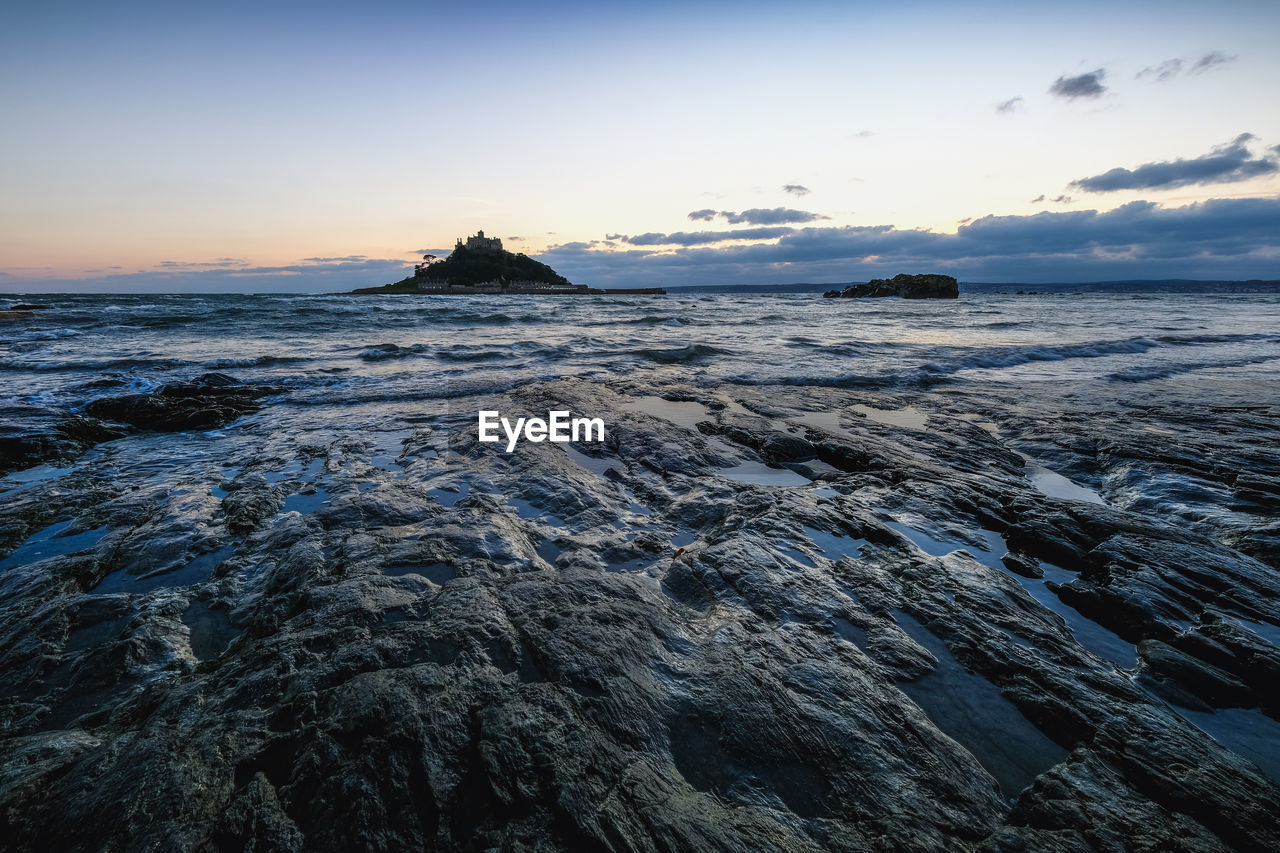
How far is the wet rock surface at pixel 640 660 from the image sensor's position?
7.07 feet

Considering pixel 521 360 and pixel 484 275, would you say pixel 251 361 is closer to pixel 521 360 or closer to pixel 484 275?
pixel 521 360

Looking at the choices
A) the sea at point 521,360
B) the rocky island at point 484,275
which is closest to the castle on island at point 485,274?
the rocky island at point 484,275

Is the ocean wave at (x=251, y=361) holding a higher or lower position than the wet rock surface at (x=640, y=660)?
higher

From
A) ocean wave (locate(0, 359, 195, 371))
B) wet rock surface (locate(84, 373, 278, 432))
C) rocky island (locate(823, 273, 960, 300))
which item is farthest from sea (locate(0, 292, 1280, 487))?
rocky island (locate(823, 273, 960, 300))

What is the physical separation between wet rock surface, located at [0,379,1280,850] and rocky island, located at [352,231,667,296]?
113437 mm

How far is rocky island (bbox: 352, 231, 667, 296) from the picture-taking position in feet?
376

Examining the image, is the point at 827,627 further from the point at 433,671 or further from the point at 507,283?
the point at 507,283

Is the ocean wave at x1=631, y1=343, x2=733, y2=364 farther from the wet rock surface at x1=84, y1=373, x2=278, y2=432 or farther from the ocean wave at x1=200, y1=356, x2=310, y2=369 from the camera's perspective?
the wet rock surface at x1=84, y1=373, x2=278, y2=432

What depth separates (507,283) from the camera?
387ft

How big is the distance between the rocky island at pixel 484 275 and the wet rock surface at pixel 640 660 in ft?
372

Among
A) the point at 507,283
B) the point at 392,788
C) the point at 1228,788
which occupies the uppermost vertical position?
the point at 507,283

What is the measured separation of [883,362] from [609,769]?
15.9m

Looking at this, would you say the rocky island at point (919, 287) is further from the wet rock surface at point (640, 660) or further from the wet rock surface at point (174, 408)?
the wet rock surface at point (174, 408)

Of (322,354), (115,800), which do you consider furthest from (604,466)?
(322,354)
